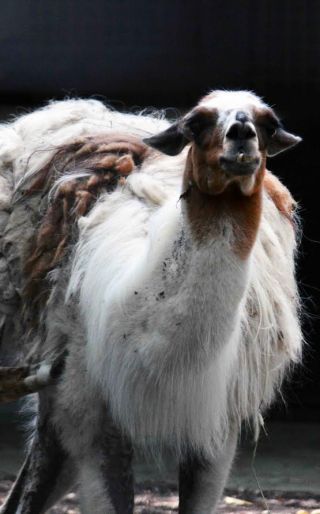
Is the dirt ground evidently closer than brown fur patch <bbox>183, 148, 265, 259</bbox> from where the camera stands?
No

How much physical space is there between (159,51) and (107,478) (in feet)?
10.7

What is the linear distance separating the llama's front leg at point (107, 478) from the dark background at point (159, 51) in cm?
247

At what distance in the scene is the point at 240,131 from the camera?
12.3 feet

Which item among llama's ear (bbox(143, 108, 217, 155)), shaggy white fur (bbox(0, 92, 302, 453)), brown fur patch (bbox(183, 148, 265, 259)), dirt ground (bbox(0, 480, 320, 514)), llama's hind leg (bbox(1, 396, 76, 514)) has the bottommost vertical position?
dirt ground (bbox(0, 480, 320, 514))

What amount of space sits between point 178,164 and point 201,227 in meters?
0.86

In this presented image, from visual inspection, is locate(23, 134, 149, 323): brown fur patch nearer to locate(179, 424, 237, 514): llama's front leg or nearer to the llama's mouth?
locate(179, 424, 237, 514): llama's front leg

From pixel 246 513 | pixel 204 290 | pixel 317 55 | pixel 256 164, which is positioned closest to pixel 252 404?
pixel 204 290

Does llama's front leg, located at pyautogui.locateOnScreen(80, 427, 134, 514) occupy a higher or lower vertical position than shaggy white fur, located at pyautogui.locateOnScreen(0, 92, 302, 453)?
lower

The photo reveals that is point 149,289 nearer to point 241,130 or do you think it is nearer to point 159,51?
point 241,130

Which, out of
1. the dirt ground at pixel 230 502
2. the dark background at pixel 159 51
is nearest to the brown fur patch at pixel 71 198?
the dark background at pixel 159 51

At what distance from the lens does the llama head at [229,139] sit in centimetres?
376

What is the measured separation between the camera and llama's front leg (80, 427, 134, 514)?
4500mm

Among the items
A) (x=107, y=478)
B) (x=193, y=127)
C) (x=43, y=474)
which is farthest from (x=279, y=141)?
(x=43, y=474)

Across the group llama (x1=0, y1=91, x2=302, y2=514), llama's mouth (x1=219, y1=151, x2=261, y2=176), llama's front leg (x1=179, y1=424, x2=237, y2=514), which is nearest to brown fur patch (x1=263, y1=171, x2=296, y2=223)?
llama (x1=0, y1=91, x2=302, y2=514)
